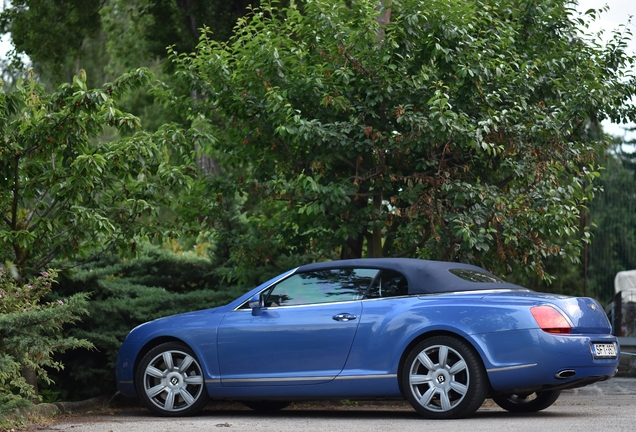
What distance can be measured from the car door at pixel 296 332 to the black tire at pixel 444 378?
0.64 m

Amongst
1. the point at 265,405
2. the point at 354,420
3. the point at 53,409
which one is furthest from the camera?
the point at 265,405

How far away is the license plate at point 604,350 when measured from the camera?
817cm

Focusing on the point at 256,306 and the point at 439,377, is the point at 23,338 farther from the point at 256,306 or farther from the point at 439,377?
the point at 439,377

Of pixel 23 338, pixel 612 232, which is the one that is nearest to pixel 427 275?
pixel 23 338

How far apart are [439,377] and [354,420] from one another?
896 millimetres

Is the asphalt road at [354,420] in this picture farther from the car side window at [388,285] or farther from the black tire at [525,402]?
the car side window at [388,285]

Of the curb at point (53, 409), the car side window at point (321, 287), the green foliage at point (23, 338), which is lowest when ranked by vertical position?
the curb at point (53, 409)

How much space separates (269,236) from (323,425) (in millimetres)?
4605

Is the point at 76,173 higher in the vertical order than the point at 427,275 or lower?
higher

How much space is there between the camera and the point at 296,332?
886cm

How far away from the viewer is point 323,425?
26.6 ft

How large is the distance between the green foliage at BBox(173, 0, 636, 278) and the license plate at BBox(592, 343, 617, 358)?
2.42 metres

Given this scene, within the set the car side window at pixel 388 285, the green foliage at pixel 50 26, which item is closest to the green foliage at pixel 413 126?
the car side window at pixel 388 285

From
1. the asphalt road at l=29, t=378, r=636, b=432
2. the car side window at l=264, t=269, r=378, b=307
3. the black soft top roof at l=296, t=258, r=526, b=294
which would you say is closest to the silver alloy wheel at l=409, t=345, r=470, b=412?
the asphalt road at l=29, t=378, r=636, b=432
